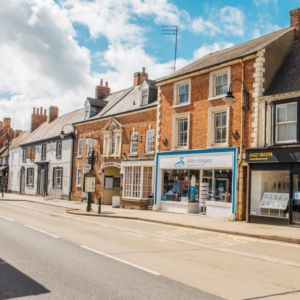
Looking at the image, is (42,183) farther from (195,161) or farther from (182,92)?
(195,161)

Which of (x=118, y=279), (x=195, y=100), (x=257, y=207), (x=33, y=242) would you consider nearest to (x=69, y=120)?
(x=195, y=100)

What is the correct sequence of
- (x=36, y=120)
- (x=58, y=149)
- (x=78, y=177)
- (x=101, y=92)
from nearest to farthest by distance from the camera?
A: (x=78, y=177)
(x=101, y=92)
(x=58, y=149)
(x=36, y=120)

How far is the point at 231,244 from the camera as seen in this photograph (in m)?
11.2

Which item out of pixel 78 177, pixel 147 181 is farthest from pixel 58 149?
pixel 147 181

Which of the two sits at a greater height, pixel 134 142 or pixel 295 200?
pixel 134 142

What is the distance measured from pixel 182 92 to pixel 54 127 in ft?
79.6

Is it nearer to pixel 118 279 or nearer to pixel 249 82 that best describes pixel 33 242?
pixel 118 279

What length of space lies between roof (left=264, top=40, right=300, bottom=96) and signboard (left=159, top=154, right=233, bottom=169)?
3930 millimetres

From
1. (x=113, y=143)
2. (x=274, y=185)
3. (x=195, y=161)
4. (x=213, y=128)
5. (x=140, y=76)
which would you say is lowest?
(x=274, y=185)

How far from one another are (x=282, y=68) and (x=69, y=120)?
26.5 metres

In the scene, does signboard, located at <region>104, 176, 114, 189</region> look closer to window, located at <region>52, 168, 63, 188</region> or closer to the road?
window, located at <region>52, 168, 63, 188</region>

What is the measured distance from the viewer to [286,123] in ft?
50.4

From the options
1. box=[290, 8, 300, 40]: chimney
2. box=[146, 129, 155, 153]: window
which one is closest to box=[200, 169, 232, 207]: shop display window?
box=[146, 129, 155, 153]: window

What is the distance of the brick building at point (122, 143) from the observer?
24.2 meters
